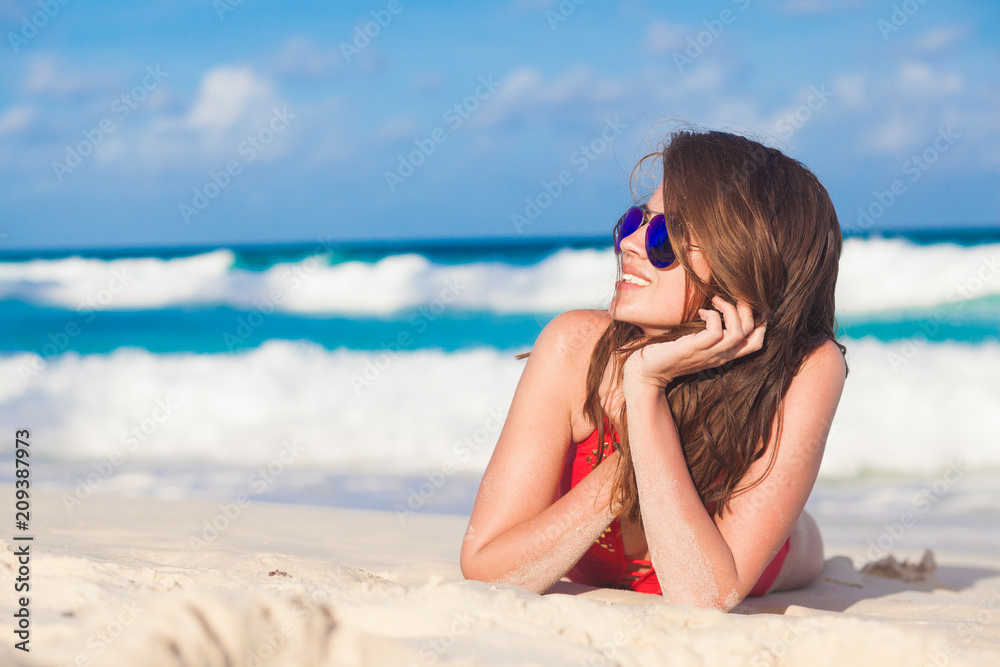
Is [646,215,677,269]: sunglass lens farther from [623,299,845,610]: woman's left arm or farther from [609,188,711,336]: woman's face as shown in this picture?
[623,299,845,610]: woman's left arm

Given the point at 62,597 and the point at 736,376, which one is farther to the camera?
the point at 736,376

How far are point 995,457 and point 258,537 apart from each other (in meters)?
6.70

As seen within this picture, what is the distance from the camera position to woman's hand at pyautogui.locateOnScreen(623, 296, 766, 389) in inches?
80.5

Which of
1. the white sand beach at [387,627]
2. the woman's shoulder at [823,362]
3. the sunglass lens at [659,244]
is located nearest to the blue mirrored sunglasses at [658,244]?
the sunglass lens at [659,244]

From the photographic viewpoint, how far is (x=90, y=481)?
5727mm

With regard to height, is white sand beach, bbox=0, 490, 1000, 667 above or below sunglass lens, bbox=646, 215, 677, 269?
below

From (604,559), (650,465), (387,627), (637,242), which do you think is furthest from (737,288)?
(387,627)

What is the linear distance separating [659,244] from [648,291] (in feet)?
0.47

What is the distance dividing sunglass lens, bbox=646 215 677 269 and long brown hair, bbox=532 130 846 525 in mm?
32

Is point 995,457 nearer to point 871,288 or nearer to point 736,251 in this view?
point 736,251

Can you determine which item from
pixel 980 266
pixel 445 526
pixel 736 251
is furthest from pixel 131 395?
pixel 980 266

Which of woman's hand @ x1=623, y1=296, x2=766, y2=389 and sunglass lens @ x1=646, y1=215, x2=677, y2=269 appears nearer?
woman's hand @ x1=623, y1=296, x2=766, y2=389

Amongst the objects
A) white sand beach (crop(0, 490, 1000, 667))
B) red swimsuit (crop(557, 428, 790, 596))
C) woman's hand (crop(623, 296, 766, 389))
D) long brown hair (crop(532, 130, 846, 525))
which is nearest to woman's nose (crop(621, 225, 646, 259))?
long brown hair (crop(532, 130, 846, 525))

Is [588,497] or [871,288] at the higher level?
[871,288]
